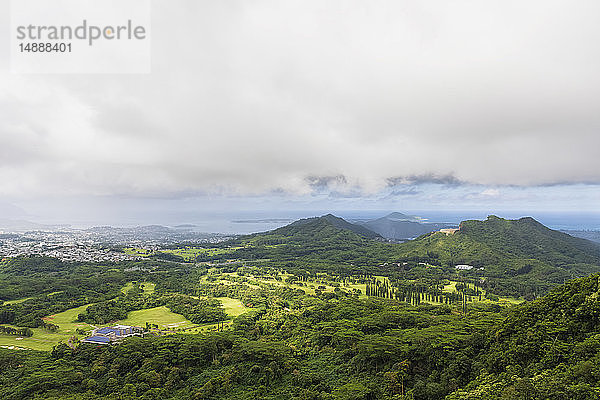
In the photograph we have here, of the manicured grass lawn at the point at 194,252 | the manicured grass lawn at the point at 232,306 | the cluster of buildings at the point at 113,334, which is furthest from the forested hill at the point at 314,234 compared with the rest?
the cluster of buildings at the point at 113,334

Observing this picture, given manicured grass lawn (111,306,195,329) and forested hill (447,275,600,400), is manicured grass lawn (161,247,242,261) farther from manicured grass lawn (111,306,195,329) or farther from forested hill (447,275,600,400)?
forested hill (447,275,600,400)

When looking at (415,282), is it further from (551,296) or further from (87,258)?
(87,258)

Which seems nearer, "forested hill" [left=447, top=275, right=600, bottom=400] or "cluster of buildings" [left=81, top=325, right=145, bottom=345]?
"forested hill" [left=447, top=275, right=600, bottom=400]

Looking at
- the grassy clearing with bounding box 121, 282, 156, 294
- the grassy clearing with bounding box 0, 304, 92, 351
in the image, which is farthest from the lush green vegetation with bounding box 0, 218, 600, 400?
the grassy clearing with bounding box 121, 282, 156, 294

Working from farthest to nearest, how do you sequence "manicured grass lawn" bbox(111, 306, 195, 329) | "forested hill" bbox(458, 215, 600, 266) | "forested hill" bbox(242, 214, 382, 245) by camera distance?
"forested hill" bbox(242, 214, 382, 245) < "forested hill" bbox(458, 215, 600, 266) < "manicured grass lawn" bbox(111, 306, 195, 329)

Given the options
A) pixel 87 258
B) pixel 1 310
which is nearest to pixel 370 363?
pixel 1 310

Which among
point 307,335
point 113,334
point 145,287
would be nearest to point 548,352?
point 307,335

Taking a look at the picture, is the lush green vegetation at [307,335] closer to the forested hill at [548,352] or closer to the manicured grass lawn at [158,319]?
the forested hill at [548,352]
